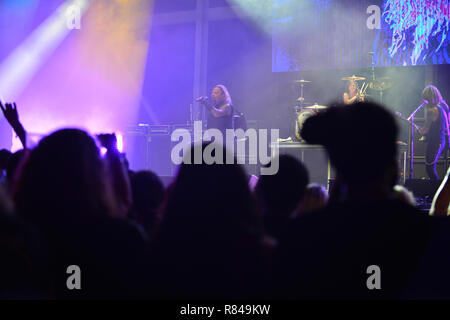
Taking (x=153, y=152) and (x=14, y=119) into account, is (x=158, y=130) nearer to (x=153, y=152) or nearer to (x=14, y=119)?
(x=153, y=152)

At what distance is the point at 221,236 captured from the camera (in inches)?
50.1

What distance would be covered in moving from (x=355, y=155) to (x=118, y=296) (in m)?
0.80

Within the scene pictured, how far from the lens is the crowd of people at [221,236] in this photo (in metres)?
1.22

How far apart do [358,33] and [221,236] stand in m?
8.06

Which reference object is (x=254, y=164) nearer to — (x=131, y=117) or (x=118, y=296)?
(x=131, y=117)

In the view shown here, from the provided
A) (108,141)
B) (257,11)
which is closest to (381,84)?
(257,11)

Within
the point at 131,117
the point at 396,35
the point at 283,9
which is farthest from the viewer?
the point at 131,117

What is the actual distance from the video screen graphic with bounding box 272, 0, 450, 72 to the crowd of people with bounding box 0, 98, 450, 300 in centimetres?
720

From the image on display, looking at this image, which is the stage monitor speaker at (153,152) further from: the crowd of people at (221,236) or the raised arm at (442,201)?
the crowd of people at (221,236)

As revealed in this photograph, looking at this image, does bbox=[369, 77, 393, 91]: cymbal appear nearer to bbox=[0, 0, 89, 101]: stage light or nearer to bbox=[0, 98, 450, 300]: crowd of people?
bbox=[0, 0, 89, 101]: stage light

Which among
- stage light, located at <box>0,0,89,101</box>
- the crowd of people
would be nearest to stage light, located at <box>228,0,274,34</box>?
stage light, located at <box>0,0,89,101</box>

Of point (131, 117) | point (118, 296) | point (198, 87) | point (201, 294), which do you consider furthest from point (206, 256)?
point (131, 117)
